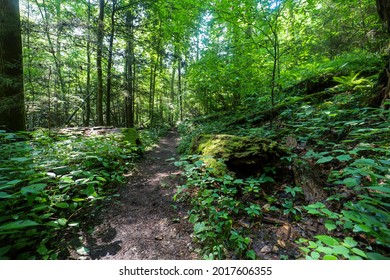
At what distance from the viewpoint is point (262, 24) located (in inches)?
163

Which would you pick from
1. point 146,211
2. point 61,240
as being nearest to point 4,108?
point 61,240

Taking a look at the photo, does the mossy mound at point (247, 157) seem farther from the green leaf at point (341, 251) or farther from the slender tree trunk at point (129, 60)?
the slender tree trunk at point (129, 60)

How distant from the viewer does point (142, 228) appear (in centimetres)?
248

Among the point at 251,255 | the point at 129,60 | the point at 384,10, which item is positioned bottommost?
the point at 251,255

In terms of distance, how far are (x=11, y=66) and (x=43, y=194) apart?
4042 millimetres

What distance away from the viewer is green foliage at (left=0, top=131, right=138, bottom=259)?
176cm

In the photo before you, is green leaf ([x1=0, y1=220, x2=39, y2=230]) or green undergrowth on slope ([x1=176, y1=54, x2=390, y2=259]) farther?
green undergrowth on slope ([x1=176, y1=54, x2=390, y2=259])

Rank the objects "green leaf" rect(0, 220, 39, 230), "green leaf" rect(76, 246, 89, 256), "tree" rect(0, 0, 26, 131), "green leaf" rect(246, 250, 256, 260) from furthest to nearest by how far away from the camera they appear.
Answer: "tree" rect(0, 0, 26, 131) < "green leaf" rect(76, 246, 89, 256) < "green leaf" rect(246, 250, 256, 260) < "green leaf" rect(0, 220, 39, 230)

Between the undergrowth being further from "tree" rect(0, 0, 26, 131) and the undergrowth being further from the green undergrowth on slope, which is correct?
the green undergrowth on slope

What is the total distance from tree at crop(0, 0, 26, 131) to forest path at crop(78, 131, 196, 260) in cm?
349

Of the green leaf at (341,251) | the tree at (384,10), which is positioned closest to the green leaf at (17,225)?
the green leaf at (341,251)

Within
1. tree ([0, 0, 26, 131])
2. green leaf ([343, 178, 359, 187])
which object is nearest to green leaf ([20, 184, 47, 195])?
green leaf ([343, 178, 359, 187])

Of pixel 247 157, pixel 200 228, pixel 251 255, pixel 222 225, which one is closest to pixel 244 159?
pixel 247 157

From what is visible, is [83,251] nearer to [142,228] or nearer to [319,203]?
[142,228]
